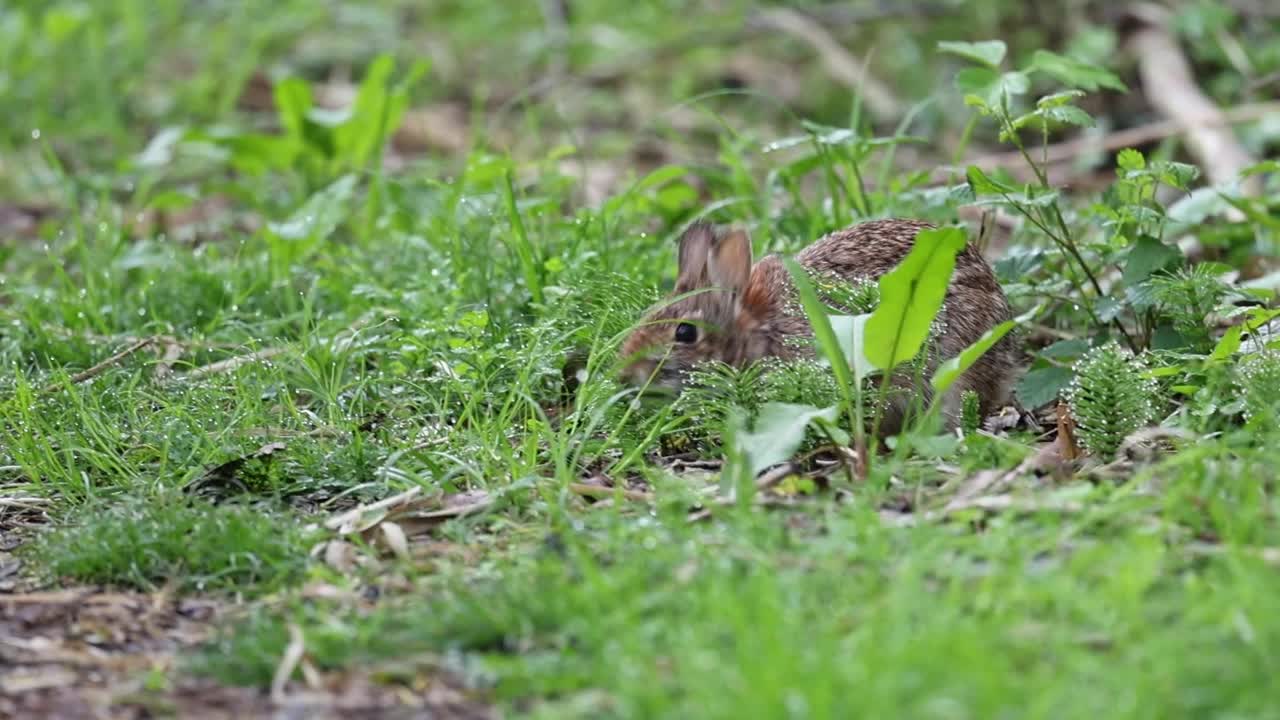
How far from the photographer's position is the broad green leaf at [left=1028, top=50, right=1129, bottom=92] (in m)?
5.23

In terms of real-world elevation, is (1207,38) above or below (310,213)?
above

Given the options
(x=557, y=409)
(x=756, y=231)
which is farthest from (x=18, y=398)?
(x=756, y=231)

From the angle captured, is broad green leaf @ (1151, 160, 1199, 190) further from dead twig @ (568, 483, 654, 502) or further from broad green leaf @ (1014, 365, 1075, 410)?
dead twig @ (568, 483, 654, 502)

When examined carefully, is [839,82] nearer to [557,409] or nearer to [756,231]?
[756,231]

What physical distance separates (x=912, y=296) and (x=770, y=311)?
Answer: 1.04 meters

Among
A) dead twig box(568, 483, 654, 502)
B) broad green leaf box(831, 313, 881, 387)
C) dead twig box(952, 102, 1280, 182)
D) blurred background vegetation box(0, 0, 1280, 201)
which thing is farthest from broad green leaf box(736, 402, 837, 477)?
blurred background vegetation box(0, 0, 1280, 201)

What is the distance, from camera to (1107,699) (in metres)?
2.66

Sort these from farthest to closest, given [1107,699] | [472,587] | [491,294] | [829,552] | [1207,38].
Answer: [1207,38] < [491,294] < [472,587] < [829,552] < [1107,699]

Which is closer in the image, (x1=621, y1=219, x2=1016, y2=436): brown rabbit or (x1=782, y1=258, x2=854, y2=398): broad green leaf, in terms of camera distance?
(x1=782, y1=258, x2=854, y2=398): broad green leaf

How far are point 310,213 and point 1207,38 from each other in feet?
17.2

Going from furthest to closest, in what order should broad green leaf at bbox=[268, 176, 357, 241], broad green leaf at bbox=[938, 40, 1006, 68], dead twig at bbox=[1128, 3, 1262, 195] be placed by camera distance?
dead twig at bbox=[1128, 3, 1262, 195] → broad green leaf at bbox=[268, 176, 357, 241] → broad green leaf at bbox=[938, 40, 1006, 68]

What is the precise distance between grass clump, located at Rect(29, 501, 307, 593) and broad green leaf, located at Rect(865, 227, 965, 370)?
1518 mm

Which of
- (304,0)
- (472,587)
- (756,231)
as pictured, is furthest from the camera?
(304,0)

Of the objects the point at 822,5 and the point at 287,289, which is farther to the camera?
the point at 822,5
